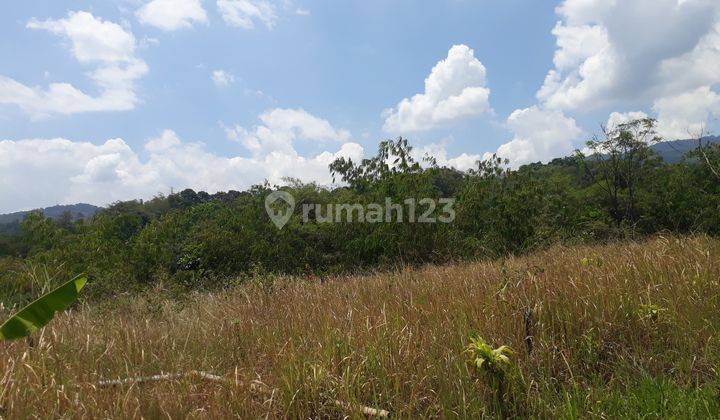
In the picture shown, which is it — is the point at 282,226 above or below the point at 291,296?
above

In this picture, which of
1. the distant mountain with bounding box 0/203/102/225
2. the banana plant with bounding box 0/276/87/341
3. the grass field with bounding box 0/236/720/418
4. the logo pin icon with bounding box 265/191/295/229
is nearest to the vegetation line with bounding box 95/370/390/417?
the grass field with bounding box 0/236/720/418

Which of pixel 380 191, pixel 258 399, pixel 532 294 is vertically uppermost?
pixel 380 191

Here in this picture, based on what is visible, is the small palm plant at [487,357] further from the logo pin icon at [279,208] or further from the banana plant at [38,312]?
the logo pin icon at [279,208]

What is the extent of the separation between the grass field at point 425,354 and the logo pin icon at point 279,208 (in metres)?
6.86

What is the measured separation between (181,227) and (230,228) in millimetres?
1562

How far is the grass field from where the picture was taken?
2.58m

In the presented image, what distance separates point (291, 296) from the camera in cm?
535

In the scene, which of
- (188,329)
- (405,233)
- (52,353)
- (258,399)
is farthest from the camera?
(405,233)

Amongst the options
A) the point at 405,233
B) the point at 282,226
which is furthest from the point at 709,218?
the point at 282,226

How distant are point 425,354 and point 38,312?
230cm

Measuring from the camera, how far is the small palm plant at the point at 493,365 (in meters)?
2.40

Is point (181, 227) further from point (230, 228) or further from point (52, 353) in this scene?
point (52, 353)

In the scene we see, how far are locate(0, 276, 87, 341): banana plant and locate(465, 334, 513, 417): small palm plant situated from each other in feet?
7.14

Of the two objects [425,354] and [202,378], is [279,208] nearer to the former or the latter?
[202,378]
